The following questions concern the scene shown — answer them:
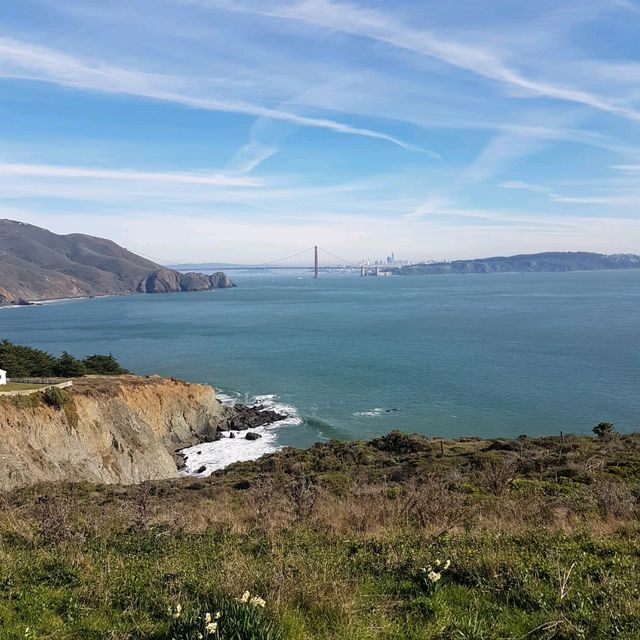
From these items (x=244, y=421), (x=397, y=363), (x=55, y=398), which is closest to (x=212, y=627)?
(x=55, y=398)

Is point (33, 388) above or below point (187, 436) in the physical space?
above

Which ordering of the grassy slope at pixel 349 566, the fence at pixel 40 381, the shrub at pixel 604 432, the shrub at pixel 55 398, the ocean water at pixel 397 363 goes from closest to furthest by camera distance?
the grassy slope at pixel 349 566 → the shrub at pixel 604 432 → the shrub at pixel 55 398 → the fence at pixel 40 381 → the ocean water at pixel 397 363

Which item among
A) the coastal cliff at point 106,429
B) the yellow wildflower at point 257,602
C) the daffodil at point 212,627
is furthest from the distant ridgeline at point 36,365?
the daffodil at point 212,627

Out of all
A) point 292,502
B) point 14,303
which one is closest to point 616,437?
point 292,502

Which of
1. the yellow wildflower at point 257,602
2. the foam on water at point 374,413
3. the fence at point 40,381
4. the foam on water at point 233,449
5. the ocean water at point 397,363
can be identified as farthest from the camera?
the foam on water at point 374,413

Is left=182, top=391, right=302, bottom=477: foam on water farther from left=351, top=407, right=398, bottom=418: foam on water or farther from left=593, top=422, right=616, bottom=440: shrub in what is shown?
left=593, top=422, right=616, bottom=440: shrub

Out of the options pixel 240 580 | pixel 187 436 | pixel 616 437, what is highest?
pixel 240 580

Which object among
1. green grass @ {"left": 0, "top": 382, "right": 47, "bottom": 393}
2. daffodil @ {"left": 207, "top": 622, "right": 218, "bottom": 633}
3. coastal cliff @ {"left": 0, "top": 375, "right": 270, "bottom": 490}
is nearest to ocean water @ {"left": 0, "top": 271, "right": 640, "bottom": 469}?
coastal cliff @ {"left": 0, "top": 375, "right": 270, "bottom": 490}

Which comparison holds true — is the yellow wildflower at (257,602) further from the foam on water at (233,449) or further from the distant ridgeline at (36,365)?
the distant ridgeline at (36,365)

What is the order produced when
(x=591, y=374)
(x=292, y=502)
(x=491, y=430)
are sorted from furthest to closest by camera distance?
(x=591, y=374), (x=491, y=430), (x=292, y=502)

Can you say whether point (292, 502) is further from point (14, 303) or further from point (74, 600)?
point (14, 303)
